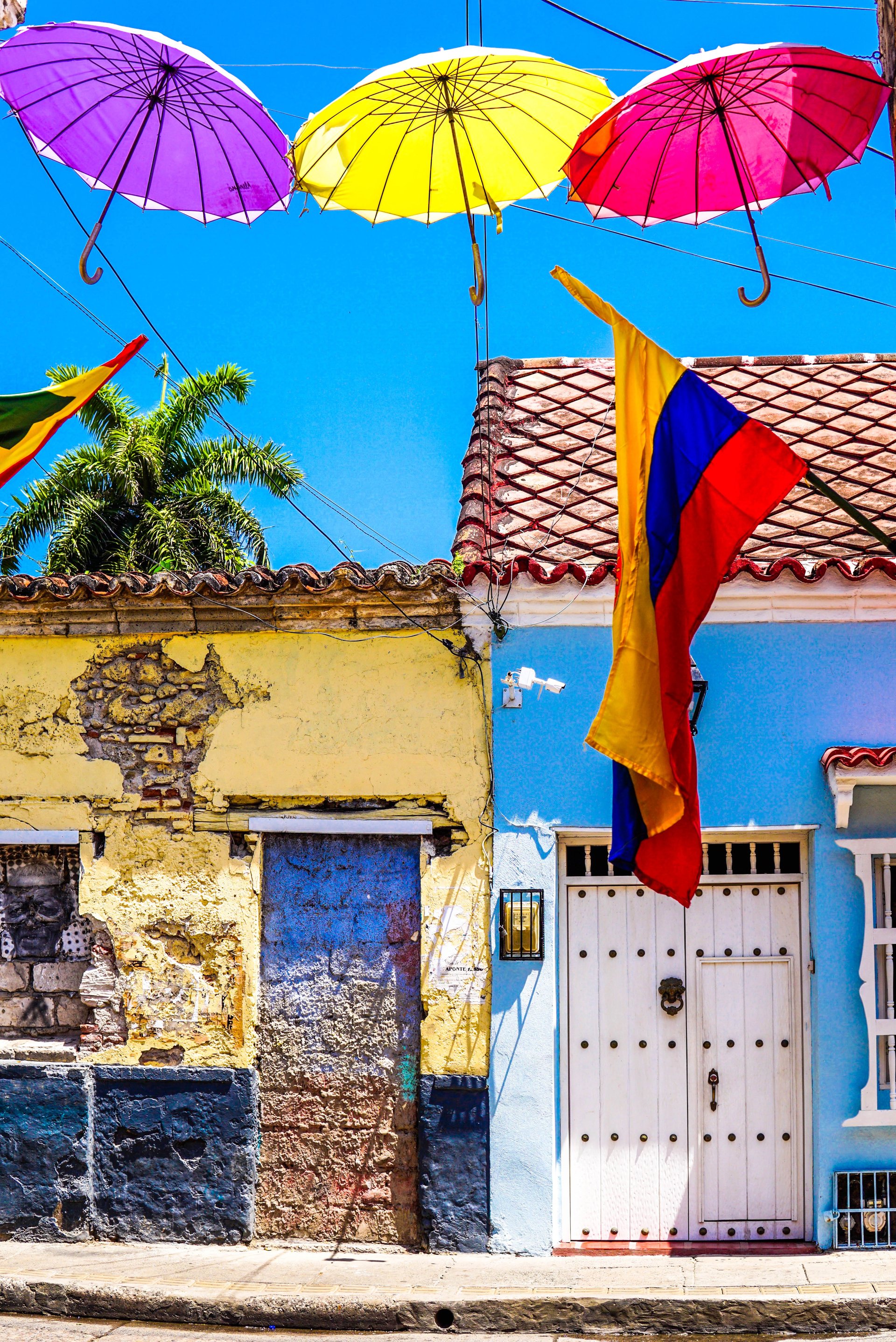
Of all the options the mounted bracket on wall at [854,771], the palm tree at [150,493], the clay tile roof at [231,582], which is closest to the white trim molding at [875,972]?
the mounted bracket on wall at [854,771]

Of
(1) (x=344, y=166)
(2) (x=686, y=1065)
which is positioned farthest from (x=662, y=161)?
(2) (x=686, y=1065)

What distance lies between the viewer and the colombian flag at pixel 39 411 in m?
6.10

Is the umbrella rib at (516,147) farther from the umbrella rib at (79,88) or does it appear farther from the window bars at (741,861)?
the window bars at (741,861)

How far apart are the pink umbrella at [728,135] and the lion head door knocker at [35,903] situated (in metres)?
5.05

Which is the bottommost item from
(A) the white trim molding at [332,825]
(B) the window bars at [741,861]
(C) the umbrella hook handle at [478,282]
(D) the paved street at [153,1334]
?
(D) the paved street at [153,1334]

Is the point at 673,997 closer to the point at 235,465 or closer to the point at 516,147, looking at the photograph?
the point at 516,147

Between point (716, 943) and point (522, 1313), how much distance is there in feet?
7.49

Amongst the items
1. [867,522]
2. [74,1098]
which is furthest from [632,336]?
[74,1098]

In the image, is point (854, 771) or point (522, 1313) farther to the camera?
point (854, 771)

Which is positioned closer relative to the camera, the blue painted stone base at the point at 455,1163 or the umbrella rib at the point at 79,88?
the umbrella rib at the point at 79,88

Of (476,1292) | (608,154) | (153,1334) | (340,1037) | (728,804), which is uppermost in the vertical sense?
(608,154)

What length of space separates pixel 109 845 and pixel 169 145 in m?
4.01

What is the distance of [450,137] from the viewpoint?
650cm

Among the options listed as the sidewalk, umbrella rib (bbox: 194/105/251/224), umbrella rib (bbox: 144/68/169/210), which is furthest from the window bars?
umbrella rib (bbox: 144/68/169/210)
